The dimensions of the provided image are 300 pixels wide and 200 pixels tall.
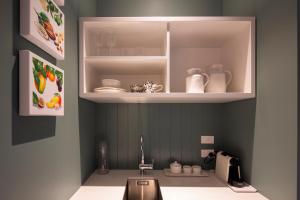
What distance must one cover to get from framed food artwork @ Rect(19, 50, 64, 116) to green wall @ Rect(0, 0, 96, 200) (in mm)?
23

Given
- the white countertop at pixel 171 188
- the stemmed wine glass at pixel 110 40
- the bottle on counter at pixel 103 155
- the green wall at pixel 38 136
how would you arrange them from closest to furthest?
the green wall at pixel 38 136, the white countertop at pixel 171 188, the stemmed wine glass at pixel 110 40, the bottle on counter at pixel 103 155

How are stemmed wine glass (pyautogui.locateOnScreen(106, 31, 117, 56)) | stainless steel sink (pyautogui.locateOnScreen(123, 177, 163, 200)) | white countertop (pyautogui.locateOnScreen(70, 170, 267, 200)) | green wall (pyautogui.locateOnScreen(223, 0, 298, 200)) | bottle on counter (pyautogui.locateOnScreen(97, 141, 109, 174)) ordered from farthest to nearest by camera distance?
bottle on counter (pyautogui.locateOnScreen(97, 141, 109, 174))
stainless steel sink (pyautogui.locateOnScreen(123, 177, 163, 200))
stemmed wine glass (pyautogui.locateOnScreen(106, 31, 117, 56))
white countertop (pyautogui.locateOnScreen(70, 170, 267, 200))
green wall (pyautogui.locateOnScreen(223, 0, 298, 200))

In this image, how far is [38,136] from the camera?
845 millimetres

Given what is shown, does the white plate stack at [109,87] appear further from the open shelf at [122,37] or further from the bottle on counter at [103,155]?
the bottle on counter at [103,155]

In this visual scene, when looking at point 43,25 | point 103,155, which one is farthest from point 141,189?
point 43,25

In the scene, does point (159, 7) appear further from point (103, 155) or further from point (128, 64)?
point (103, 155)

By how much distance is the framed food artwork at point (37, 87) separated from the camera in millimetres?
710

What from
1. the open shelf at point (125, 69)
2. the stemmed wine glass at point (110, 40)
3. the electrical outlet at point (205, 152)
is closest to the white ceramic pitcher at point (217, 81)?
the open shelf at point (125, 69)

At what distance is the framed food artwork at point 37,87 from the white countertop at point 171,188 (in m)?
0.66

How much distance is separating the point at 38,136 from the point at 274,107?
3.98 ft

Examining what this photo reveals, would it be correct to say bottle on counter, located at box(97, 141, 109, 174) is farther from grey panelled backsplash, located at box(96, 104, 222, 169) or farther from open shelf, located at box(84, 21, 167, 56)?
open shelf, located at box(84, 21, 167, 56)

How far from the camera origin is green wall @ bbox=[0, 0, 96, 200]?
2.12 ft

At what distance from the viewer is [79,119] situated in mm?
1384

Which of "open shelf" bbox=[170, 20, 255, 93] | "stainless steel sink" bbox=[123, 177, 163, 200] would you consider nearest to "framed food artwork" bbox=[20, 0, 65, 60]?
"open shelf" bbox=[170, 20, 255, 93]
